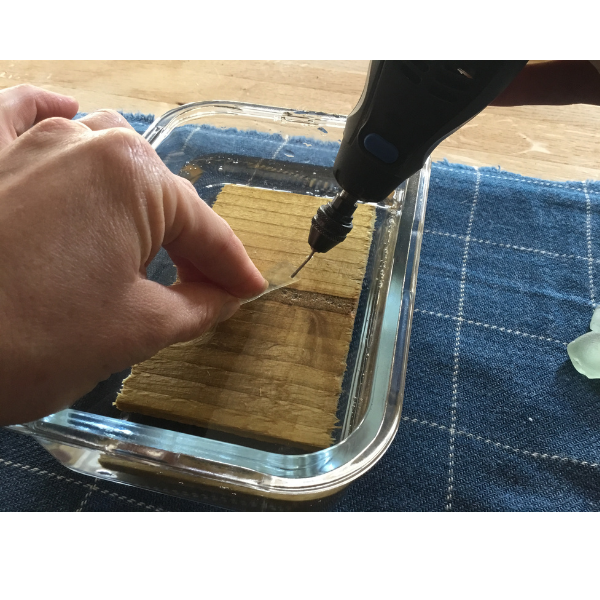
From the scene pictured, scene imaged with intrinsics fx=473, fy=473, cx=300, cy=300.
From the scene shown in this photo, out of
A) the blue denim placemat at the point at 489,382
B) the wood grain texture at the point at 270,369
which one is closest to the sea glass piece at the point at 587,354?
the blue denim placemat at the point at 489,382

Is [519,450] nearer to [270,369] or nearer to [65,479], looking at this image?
[270,369]

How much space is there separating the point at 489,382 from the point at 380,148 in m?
0.31

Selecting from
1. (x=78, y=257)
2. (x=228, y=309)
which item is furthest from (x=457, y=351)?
(x=78, y=257)

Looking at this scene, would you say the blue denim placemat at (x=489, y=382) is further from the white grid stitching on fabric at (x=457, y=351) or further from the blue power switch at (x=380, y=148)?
the blue power switch at (x=380, y=148)

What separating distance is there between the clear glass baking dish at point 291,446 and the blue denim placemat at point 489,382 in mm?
55

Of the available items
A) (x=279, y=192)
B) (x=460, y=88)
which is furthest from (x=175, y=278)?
(x=460, y=88)

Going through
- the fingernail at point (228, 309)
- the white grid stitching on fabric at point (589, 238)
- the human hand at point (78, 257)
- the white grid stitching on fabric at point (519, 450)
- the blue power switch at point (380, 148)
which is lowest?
the white grid stitching on fabric at point (519, 450)

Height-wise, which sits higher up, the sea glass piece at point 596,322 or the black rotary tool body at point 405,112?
the black rotary tool body at point 405,112

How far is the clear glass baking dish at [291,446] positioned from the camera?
0.39m

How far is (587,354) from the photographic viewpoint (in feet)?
1.68

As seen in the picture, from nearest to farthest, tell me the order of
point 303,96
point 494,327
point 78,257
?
point 78,257
point 494,327
point 303,96

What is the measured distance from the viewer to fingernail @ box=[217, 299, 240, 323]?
0.45 metres

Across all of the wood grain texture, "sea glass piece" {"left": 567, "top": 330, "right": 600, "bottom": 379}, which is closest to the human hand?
the wood grain texture

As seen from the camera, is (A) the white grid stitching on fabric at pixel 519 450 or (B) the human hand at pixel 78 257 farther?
(A) the white grid stitching on fabric at pixel 519 450
